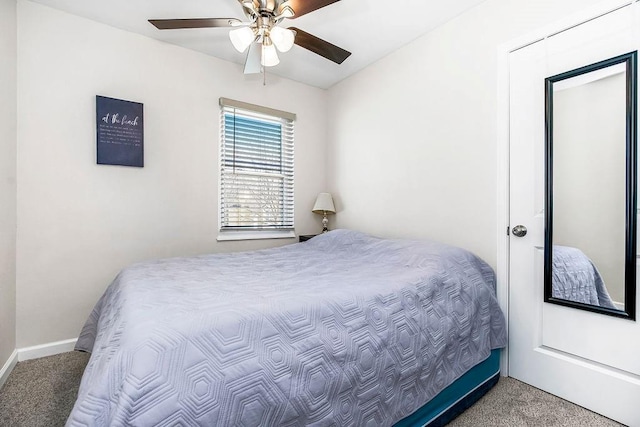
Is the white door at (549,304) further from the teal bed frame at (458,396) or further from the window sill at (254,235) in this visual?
the window sill at (254,235)

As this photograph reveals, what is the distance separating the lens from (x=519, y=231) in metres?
1.87

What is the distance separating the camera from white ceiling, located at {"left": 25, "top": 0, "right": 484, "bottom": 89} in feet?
7.11

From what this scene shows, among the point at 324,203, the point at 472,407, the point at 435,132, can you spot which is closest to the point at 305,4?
the point at 435,132

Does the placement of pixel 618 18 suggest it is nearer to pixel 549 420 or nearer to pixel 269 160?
pixel 549 420

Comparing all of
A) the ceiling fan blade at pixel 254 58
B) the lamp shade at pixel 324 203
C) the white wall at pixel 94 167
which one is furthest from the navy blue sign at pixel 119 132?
the lamp shade at pixel 324 203

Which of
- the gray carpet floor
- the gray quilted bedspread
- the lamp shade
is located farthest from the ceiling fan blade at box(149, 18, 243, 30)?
the gray carpet floor

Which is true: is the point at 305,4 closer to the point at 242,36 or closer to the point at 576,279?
the point at 242,36

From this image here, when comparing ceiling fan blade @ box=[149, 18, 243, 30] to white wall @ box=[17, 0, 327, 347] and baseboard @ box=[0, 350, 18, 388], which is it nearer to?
white wall @ box=[17, 0, 327, 347]

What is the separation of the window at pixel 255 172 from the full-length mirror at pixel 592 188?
235cm

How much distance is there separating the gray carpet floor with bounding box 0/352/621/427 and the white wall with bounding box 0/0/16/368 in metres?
0.29

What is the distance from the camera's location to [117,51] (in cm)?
246


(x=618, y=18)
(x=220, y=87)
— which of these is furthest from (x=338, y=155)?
(x=618, y=18)

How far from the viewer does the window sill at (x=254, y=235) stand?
9.71 ft

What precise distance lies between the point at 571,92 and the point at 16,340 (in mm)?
3944
